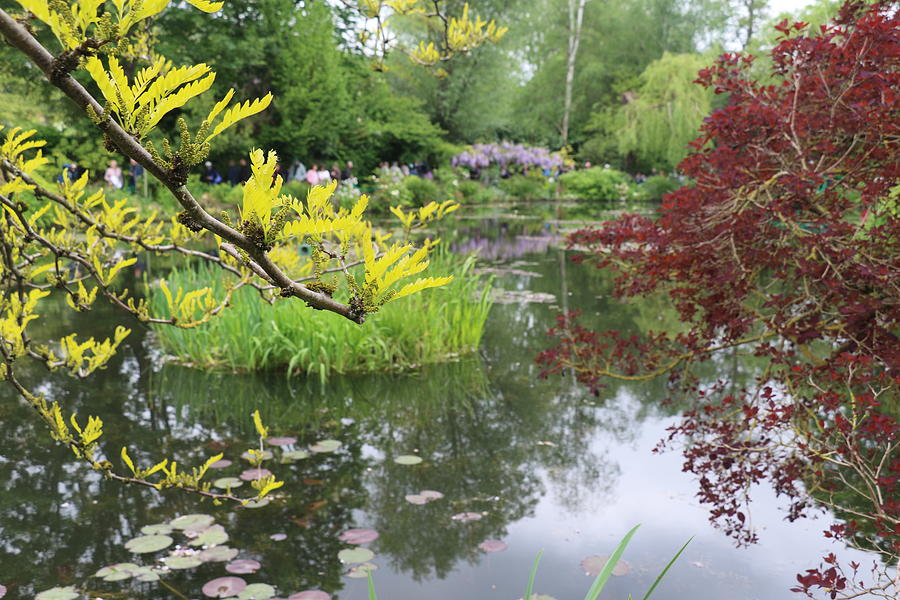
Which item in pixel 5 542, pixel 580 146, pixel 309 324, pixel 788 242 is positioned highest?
pixel 580 146

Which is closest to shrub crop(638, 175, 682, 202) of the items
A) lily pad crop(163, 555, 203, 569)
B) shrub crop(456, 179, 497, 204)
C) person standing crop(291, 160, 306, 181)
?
shrub crop(456, 179, 497, 204)

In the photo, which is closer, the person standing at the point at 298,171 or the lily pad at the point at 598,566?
the lily pad at the point at 598,566

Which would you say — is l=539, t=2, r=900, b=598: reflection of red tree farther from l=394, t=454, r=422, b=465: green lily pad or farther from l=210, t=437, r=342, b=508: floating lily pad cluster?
l=210, t=437, r=342, b=508: floating lily pad cluster

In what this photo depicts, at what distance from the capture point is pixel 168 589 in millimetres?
2311

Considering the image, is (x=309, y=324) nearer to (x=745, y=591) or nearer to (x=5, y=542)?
(x=5, y=542)

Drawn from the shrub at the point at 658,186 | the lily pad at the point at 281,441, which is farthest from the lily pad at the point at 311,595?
the shrub at the point at 658,186

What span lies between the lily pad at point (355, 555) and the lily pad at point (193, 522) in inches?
23.7

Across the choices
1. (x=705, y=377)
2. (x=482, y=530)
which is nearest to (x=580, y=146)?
(x=705, y=377)

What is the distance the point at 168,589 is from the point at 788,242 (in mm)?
2631

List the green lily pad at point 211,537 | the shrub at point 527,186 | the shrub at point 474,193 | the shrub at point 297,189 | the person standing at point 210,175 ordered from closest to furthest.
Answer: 1. the green lily pad at point 211,537
2. the shrub at point 297,189
3. the person standing at point 210,175
4. the shrub at point 474,193
5. the shrub at point 527,186

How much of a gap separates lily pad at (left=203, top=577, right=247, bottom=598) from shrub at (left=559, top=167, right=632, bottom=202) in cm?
2639

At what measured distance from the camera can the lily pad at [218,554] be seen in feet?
8.17

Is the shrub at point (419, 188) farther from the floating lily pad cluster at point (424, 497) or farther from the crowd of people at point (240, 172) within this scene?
the floating lily pad cluster at point (424, 497)

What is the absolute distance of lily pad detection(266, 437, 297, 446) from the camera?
12.0 feet
